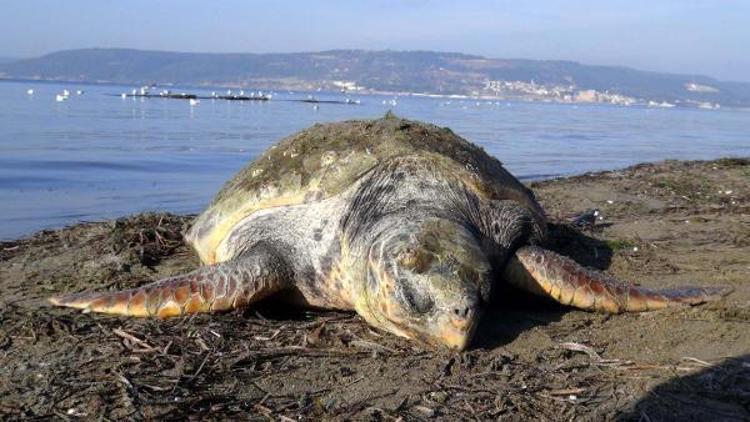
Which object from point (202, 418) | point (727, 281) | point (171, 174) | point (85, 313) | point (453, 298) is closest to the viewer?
point (202, 418)

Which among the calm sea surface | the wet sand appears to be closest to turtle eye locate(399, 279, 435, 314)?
the wet sand

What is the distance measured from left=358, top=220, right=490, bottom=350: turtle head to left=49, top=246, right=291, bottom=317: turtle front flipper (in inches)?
38.8

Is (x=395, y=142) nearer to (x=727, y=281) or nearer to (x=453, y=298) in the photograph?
(x=453, y=298)

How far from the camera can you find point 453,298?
3967 millimetres

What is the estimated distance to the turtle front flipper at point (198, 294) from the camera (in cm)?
488

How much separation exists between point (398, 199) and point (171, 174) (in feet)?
38.8

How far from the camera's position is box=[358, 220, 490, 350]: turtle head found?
400 cm

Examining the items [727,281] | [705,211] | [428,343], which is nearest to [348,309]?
[428,343]

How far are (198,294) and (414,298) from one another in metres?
1.70

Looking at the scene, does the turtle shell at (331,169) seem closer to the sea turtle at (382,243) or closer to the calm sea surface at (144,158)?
the sea turtle at (382,243)

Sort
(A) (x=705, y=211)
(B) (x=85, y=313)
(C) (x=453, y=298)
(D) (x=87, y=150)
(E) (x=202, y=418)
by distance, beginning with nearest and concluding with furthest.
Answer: (E) (x=202, y=418)
(C) (x=453, y=298)
(B) (x=85, y=313)
(A) (x=705, y=211)
(D) (x=87, y=150)

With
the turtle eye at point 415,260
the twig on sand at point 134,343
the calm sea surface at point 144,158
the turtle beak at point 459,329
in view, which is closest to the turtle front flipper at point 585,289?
the turtle beak at point 459,329

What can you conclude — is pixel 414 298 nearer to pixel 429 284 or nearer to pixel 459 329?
pixel 429 284

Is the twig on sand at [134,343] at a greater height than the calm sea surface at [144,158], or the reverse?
the twig on sand at [134,343]
